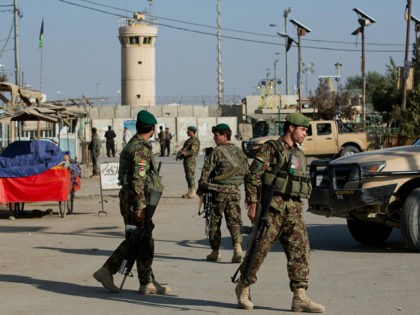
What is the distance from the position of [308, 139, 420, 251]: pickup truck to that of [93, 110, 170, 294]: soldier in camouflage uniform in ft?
12.7

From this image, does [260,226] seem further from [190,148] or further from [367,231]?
[190,148]

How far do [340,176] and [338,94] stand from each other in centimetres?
5341

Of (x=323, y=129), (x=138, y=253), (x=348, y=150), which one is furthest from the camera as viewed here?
(x=323, y=129)

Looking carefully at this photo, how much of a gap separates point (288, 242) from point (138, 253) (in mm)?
1771

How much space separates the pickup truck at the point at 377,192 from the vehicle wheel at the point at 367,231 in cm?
64

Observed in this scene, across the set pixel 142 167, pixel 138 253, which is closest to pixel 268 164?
pixel 142 167

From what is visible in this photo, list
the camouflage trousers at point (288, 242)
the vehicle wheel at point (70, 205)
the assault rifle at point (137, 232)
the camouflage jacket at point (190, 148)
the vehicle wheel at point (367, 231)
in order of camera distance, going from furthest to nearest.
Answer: the camouflage jacket at point (190, 148) → the vehicle wheel at point (70, 205) → the vehicle wheel at point (367, 231) → the assault rifle at point (137, 232) → the camouflage trousers at point (288, 242)

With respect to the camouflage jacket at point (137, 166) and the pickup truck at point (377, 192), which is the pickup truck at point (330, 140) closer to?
the pickup truck at point (377, 192)

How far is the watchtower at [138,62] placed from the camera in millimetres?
93875

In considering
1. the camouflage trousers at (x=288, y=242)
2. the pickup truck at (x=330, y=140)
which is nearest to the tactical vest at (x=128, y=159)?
the camouflage trousers at (x=288, y=242)

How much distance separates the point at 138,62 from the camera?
9388 cm

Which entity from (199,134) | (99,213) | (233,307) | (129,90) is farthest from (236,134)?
(233,307)

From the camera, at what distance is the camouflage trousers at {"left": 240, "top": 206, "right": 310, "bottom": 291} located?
8484 mm

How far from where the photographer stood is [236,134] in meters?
60.7
